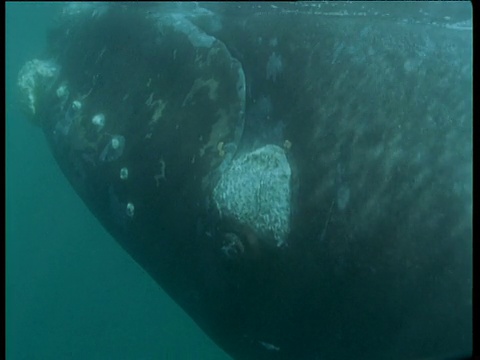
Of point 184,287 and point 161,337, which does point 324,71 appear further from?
point 161,337

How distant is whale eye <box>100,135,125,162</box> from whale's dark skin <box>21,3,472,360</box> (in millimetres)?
22

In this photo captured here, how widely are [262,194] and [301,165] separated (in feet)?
1.42

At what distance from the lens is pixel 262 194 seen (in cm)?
461

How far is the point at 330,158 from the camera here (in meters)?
4.48

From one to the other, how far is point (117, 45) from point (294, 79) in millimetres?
2688

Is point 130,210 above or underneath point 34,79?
underneath

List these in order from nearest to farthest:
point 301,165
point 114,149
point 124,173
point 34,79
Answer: point 301,165 → point 124,173 → point 114,149 → point 34,79

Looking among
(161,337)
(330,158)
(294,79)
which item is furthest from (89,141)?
(161,337)

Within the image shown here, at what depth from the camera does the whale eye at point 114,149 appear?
235 inches

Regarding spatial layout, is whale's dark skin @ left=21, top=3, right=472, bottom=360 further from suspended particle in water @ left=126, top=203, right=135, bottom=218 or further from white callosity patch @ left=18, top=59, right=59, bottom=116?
white callosity patch @ left=18, top=59, right=59, bottom=116

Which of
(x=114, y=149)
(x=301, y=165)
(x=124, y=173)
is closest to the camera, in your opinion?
(x=301, y=165)

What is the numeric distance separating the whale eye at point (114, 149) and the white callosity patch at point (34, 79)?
5.76 ft

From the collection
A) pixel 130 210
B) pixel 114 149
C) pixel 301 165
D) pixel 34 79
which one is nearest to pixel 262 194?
pixel 301 165

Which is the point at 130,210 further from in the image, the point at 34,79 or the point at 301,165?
the point at 34,79
